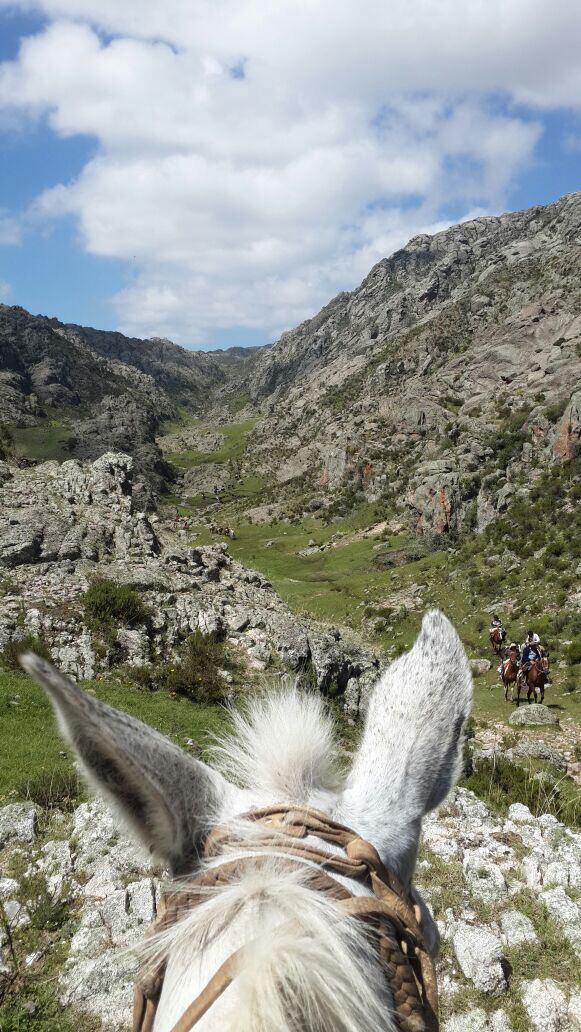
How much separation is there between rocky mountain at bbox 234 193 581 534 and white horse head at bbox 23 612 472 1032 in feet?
102

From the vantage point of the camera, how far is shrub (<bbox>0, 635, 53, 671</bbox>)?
10.9 metres

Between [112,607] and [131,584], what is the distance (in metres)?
1.86

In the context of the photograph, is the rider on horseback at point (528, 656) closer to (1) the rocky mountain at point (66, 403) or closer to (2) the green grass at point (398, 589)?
(2) the green grass at point (398, 589)

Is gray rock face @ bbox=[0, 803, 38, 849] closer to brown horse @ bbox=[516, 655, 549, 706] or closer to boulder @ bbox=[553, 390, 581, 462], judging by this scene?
brown horse @ bbox=[516, 655, 549, 706]

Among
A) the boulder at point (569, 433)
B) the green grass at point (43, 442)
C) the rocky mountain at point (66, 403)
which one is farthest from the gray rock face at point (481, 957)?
the green grass at point (43, 442)

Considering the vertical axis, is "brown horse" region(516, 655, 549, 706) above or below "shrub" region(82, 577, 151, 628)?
below

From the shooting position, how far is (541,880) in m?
4.80

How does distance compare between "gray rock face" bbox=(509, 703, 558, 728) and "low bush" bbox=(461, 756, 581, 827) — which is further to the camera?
"gray rock face" bbox=(509, 703, 558, 728)

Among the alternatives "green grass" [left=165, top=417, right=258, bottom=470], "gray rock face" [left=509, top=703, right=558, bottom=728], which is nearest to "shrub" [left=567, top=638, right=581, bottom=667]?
"gray rock face" [left=509, top=703, right=558, bottom=728]

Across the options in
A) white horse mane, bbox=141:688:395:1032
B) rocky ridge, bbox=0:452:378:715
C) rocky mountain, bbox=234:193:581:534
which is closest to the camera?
white horse mane, bbox=141:688:395:1032

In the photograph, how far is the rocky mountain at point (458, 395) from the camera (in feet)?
113

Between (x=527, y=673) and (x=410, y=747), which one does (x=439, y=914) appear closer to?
(x=410, y=747)

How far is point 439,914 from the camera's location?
438 centimetres

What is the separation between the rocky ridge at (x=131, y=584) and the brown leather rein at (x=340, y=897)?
10861 mm
